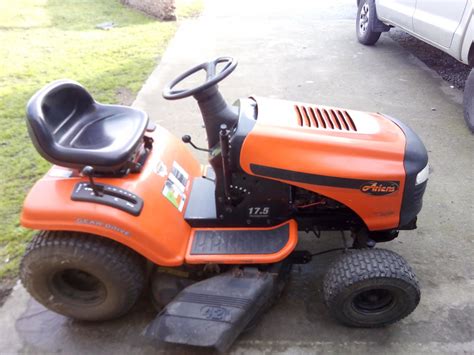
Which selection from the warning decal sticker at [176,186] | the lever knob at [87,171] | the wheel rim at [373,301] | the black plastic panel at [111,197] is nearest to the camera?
the lever knob at [87,171]

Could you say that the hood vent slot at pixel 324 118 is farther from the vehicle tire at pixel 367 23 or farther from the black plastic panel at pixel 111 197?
the vehicle tire at pixel 367 23

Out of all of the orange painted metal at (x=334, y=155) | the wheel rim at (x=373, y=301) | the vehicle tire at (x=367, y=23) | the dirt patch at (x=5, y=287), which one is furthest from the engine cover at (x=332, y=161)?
the vehicle tire at (x=367, y=23)

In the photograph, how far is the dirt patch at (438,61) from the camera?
554 centimetres

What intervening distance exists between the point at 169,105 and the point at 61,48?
2967 mm

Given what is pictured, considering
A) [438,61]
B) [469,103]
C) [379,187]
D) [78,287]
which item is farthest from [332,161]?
[438,61]

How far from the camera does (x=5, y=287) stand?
2.59m

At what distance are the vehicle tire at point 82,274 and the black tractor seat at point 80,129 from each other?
38 centimetres

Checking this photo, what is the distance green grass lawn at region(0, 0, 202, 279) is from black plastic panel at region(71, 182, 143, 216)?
3.40 ft

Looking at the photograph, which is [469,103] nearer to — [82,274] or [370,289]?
[370,289]

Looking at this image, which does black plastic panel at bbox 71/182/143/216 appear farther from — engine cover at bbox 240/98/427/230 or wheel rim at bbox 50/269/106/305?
engine cover at bbox 240/98/427/230

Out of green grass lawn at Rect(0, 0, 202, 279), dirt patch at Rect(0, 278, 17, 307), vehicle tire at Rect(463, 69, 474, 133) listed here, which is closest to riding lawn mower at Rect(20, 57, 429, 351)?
dirt patch at Rect(0, 278, 17, 307)

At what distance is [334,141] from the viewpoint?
6.84 feet

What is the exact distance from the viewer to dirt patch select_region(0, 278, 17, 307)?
2.53 meters

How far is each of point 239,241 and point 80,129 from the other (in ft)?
3.46
